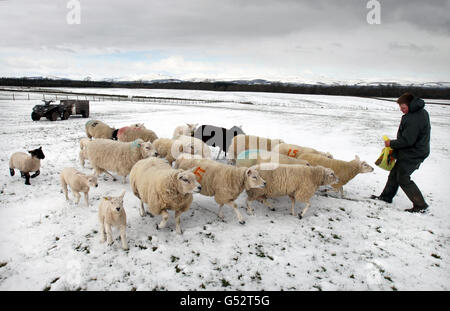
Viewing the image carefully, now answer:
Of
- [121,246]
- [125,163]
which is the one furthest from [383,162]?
[125,163]

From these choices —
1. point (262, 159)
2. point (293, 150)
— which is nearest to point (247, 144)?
point (293, 150)

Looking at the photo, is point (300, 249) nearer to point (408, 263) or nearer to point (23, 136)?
point (408, 263)

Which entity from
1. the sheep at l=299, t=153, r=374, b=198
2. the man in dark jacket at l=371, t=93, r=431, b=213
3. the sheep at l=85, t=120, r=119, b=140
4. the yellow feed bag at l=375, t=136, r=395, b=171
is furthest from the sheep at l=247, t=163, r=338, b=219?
the sheep at l=85, t=120, r=119, b=140

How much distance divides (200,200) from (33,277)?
385 cm

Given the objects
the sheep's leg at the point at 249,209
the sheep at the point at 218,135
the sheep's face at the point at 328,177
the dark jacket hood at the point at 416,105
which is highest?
the dark jacket hood at the point at 416,105

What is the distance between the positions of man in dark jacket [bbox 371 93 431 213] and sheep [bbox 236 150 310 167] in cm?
235

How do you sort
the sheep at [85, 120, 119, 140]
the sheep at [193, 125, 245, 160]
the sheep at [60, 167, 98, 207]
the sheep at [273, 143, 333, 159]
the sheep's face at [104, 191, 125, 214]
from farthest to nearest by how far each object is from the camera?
the sheep at [85, 120, 119, 140] < the sheep at [193, 125, 245, 160] < the sheep at [273, 143, 333, 159] < the sheep at [60, 167, 98, 207] < the sheep's face at [104, 191, 125, 214]

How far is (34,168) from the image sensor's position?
7.20 metres

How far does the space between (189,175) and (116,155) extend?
11.9 feet

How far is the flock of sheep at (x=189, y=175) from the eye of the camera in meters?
5.11

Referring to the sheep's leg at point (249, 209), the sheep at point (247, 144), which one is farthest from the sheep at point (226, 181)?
the sheep at point (247, 144)

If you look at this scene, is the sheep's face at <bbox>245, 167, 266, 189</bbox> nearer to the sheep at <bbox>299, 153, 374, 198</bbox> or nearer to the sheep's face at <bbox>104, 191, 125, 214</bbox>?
the sheep at <bbox>299, 153, 374, 198</bbox>

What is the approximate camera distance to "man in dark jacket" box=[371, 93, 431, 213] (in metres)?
5.99

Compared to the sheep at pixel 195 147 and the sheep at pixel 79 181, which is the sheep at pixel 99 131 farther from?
the sheep at pixel 79 181
